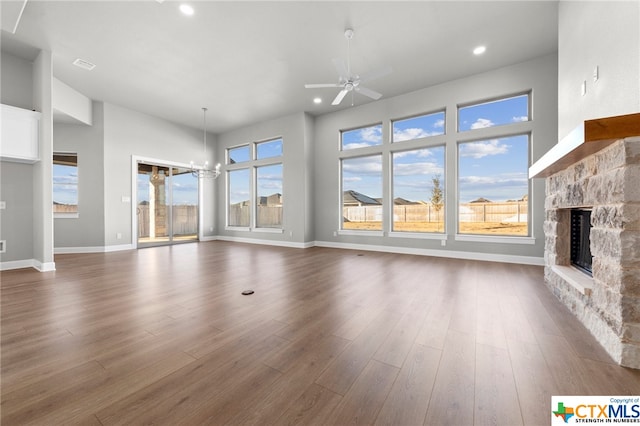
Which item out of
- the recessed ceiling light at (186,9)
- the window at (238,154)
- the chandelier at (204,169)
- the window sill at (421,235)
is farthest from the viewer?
the window at (238,154)

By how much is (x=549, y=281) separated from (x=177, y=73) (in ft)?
22.2

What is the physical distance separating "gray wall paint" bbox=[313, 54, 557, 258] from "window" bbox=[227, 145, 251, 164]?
2.51m

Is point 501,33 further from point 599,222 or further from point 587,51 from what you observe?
point 599,222

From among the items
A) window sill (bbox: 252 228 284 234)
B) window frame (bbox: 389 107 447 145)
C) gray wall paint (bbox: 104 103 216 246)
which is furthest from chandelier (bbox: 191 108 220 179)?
window frame (bbox: 389 107 447 145)

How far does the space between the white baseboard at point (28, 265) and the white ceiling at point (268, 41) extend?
3.45m

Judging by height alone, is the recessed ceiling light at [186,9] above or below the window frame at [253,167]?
above

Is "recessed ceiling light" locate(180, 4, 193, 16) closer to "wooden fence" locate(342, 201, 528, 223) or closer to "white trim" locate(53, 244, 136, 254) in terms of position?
"wooden fence" locate(342, 201, 528, 223)

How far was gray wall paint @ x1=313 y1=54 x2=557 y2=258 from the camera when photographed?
169 inches

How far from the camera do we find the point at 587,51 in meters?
2.43

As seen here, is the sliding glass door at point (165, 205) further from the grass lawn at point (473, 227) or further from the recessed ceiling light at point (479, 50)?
the recessed ceiling light at point (479, 50)

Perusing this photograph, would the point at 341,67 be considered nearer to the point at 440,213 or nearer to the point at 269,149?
the point at 440,213

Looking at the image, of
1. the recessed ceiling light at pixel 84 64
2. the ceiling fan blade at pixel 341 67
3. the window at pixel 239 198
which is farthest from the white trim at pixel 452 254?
the recessed ceiling light at pixel 84 64

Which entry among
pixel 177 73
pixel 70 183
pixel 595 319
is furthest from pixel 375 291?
pixel 70 183

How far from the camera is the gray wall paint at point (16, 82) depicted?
4.00 metres
